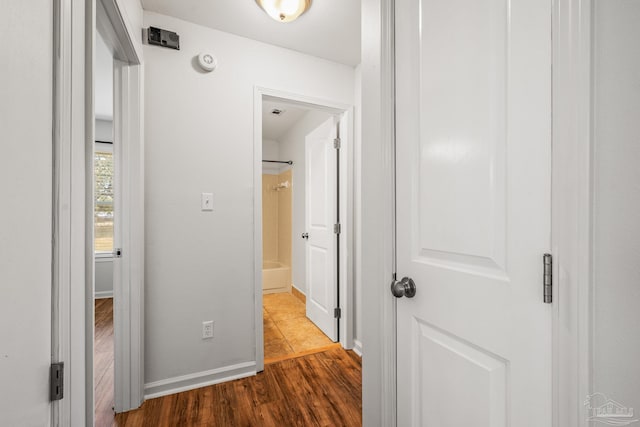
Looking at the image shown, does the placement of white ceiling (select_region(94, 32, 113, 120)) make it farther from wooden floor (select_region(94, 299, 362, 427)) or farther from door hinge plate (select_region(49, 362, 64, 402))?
wooden floor (select_region(94, 299, 362, 427))

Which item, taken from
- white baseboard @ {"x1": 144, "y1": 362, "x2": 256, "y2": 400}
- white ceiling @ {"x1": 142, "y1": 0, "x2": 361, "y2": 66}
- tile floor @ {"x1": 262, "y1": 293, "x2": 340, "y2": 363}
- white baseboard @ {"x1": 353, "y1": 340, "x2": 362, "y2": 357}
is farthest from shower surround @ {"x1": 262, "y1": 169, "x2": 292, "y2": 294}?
white ceiling @ {"x1": 142, "y1": 0, "x2": 361, "y2": 66}

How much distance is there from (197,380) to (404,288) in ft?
5.52

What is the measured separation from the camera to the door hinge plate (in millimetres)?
620

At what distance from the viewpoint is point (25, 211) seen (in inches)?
21.0

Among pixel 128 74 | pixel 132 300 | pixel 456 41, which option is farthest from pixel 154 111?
pixel 456 41

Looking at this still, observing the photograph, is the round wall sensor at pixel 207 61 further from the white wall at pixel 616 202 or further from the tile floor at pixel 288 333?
the tile floor at pixel 288 333

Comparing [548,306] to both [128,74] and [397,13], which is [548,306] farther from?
[128,74]

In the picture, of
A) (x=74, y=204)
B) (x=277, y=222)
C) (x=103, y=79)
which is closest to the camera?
(x=74, y=204)

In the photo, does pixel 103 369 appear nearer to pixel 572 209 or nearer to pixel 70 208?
pixel 70 208

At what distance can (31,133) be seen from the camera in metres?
0.55

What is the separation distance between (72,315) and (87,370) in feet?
0.79

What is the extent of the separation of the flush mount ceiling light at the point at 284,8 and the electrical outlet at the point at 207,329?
204 centimetres

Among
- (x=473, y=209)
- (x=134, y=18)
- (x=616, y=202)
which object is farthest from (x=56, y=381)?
(x=134, y=18)

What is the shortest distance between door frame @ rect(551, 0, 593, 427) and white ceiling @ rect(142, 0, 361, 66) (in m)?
1.49
